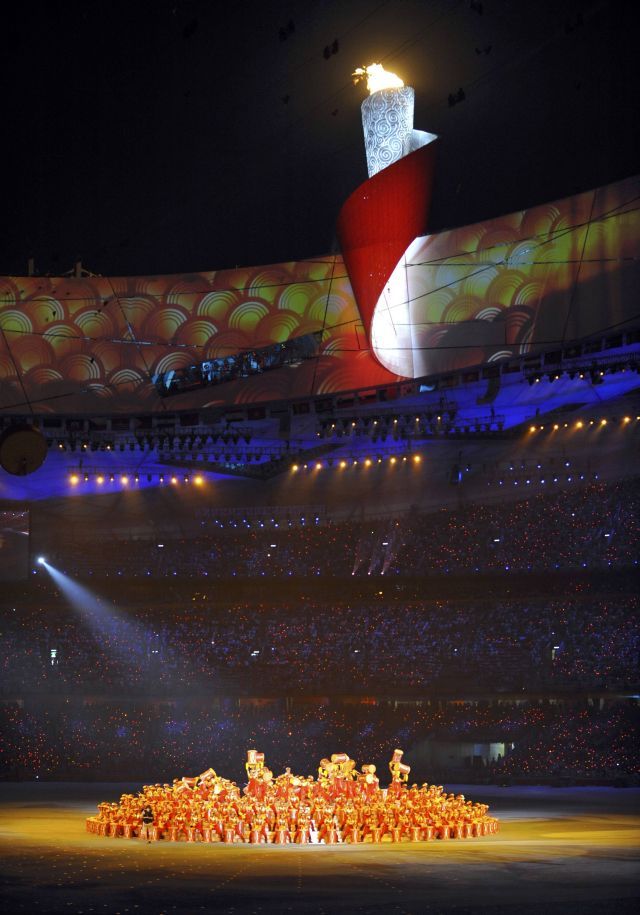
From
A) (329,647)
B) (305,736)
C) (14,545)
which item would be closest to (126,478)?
(14,545)

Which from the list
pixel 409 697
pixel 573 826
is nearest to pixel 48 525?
pixel 409 697

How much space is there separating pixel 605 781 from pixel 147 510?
1326 cm

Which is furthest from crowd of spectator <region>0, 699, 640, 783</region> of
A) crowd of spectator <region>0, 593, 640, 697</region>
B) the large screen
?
the large screen

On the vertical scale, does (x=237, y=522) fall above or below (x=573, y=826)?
above

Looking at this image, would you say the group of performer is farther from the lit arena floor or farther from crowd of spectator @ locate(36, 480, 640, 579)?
crowd of spectator @ locate(36, 480, 640, 579)

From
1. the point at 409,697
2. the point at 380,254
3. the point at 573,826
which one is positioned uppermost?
the point at 380,254

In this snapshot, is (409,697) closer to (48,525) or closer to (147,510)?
(147,510)

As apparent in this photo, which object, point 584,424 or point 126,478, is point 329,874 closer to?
point 584,424

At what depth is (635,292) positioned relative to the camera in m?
19.4

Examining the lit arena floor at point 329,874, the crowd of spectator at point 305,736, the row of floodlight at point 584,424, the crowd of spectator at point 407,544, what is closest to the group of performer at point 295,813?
the lit arena floor at point 329,874

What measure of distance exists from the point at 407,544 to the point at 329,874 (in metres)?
18.5

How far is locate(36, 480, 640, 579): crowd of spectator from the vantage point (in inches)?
1072

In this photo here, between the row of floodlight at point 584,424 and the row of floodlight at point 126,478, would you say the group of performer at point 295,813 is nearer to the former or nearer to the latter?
the row of floodlight at point 584,424

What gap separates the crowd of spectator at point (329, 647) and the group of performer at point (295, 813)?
11540 millimetres
